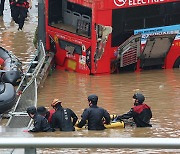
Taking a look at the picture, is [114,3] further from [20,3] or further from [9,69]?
[20,3]

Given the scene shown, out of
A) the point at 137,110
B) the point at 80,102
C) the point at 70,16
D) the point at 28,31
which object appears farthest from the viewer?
the point at 28,31

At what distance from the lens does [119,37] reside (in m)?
17.9

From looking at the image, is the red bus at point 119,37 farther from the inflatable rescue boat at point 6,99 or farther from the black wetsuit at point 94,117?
the black wetsuit at point 94,117

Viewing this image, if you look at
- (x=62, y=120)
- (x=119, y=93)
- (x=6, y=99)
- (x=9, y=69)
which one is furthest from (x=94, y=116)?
(x=9, y=69)

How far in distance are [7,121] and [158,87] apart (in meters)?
4.57

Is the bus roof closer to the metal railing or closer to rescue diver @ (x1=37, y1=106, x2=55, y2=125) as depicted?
rescue diver @ (x1=37, y1=106, x2=55, y2=125)

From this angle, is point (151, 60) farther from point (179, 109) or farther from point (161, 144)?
point (161, 144)

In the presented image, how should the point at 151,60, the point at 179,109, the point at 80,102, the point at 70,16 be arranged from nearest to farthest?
the point at 179,109, the point at 80,102, the point at 151,60, the point at 70,16

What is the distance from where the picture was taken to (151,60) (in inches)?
728

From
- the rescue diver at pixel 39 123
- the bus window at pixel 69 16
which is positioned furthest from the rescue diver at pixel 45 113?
the bus window at pixel 69 16

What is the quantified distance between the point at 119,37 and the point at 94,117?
630 cm

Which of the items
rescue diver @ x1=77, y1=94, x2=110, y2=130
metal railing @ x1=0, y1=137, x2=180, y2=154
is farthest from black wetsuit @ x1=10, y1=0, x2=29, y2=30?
metal railing @ x1=0, y1=137, x2=180, y2=154

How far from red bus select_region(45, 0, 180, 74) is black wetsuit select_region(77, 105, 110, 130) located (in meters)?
5.71

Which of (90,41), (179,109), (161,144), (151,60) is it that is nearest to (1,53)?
(90,41)
